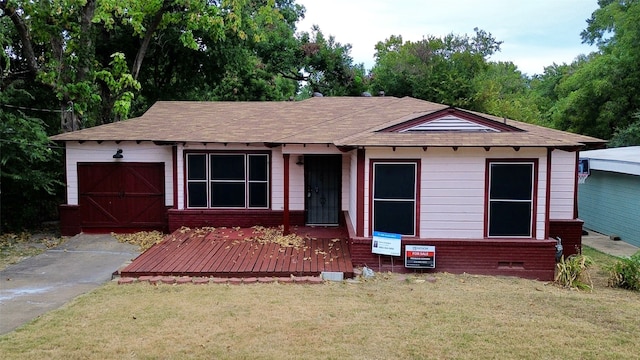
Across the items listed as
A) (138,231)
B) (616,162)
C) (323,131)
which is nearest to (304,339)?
(323,131)

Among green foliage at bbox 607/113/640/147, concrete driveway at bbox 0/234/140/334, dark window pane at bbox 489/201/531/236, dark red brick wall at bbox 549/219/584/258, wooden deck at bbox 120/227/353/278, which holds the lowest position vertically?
concrete driveway at bbox 0/234/140/334

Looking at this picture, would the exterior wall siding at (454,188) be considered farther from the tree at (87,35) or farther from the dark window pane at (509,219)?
the tree at (87,35)

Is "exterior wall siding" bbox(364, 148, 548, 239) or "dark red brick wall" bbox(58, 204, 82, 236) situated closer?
"exterior wall siding" bbox(364, 148, 548, 239)

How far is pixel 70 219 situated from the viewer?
41.0ft

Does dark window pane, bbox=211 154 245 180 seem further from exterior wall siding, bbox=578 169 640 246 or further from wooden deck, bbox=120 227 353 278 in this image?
exterior wall siding, bbox=578 169 640 246

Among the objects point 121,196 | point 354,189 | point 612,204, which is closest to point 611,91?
point 612,204

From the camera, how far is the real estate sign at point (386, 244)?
8.71 m

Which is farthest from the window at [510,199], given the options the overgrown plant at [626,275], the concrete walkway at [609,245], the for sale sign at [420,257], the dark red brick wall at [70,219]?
the dark red brick wall at [70,219]

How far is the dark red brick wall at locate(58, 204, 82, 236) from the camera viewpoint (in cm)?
1247

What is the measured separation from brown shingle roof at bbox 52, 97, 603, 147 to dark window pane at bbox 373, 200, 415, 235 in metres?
1.20

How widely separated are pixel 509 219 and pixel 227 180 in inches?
276

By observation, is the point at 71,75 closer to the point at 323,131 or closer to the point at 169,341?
the point at 323,131

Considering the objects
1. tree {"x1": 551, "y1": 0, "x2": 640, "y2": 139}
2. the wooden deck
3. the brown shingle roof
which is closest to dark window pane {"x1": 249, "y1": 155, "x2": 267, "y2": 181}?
the brown shingle roof

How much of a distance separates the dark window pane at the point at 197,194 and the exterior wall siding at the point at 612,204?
471 inches
